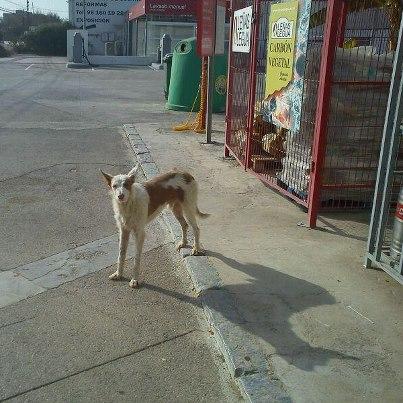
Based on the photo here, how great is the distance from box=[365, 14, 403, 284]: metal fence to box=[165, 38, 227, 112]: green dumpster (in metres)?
9.47

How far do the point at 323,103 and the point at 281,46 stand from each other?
121cm

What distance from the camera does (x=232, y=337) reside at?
3.61 metres

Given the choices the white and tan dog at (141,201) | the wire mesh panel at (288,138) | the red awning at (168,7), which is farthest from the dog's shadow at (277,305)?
the red awning at (168,7)

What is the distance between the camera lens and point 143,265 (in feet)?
16.1

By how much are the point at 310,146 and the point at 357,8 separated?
87.2 inches

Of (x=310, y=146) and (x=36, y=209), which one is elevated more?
(x=310, y=146)

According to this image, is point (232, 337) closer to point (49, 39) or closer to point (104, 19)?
point (104, 19)

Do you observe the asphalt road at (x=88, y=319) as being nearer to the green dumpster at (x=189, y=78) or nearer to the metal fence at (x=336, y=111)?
the metal fence at (x=336, y=111)

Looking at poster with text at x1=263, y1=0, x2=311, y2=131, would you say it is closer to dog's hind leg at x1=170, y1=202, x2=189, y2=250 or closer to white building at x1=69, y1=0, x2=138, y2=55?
dog's hind leg at x1=170, y1=202, x2=189, y2=250

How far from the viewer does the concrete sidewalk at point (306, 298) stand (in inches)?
127

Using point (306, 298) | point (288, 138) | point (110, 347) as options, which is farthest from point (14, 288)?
point (288, 138)

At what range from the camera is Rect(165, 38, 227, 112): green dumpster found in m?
13.6

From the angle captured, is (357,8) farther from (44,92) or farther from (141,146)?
(44,92)

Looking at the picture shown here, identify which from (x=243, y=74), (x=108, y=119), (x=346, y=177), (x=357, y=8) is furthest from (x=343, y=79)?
(x=108, y=119)
